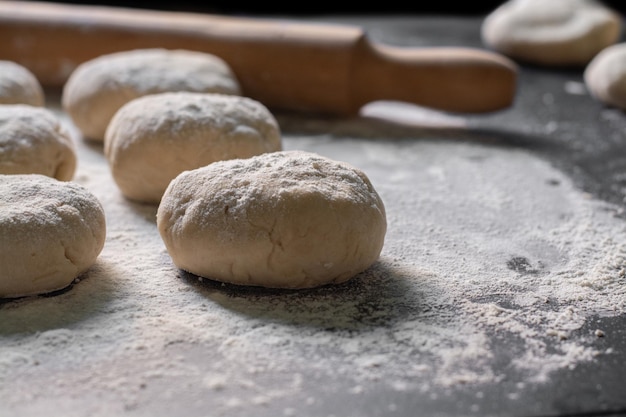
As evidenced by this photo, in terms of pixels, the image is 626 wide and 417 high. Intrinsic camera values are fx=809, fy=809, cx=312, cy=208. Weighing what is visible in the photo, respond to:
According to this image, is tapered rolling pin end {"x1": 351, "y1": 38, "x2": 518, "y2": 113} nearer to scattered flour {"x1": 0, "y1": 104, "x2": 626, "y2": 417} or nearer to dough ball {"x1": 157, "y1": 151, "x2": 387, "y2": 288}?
scattered flour {"x1": 0, "y1": 104, "x2": 626, "y2": 417}

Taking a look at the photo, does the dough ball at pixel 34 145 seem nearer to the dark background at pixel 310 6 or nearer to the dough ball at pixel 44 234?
the dough ball at pixel 44 234

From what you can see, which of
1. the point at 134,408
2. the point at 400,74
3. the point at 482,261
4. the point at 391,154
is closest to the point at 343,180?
the point at 482,261

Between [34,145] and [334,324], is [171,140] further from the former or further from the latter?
[334,324]

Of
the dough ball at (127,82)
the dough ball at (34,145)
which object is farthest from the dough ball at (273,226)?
the dough ball at (127,82)

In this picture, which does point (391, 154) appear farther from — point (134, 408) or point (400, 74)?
point (134, 408)

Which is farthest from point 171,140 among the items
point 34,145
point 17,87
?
point 17,87

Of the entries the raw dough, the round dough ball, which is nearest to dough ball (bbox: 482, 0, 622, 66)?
the raw dough
